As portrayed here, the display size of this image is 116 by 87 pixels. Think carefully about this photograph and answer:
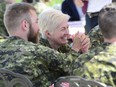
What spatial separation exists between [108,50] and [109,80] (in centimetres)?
23

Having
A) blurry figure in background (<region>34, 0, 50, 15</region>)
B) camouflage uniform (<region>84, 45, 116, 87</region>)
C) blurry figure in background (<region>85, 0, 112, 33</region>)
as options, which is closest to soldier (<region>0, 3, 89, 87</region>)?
camouflage uniform (<region>84, 45, 116, 87</region>)

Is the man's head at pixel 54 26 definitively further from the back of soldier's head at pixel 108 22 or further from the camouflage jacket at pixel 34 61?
the back of soldier's head at pixel 108 22

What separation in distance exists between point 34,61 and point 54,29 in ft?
2.47

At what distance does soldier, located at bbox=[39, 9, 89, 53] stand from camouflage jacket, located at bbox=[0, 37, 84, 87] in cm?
51

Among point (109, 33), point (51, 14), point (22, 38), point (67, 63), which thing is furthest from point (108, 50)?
point (51, 14)

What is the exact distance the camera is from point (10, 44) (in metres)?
3.18

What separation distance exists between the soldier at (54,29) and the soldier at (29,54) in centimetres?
31

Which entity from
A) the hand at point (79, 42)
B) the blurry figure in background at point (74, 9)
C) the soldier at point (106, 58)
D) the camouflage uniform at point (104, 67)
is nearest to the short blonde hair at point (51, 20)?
the hand at point (79, 42)

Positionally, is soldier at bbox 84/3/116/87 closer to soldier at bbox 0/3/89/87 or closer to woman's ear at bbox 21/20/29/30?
soldier at bbox 0/3/89/87

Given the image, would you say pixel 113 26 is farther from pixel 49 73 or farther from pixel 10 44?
pixel 10 44

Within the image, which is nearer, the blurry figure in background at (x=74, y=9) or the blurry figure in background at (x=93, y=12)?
the blurry figure in background at (x=93, y=12)

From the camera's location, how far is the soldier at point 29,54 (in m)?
2.99

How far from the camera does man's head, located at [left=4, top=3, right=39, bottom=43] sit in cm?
326

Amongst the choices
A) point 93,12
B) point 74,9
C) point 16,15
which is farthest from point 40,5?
point 16,15
